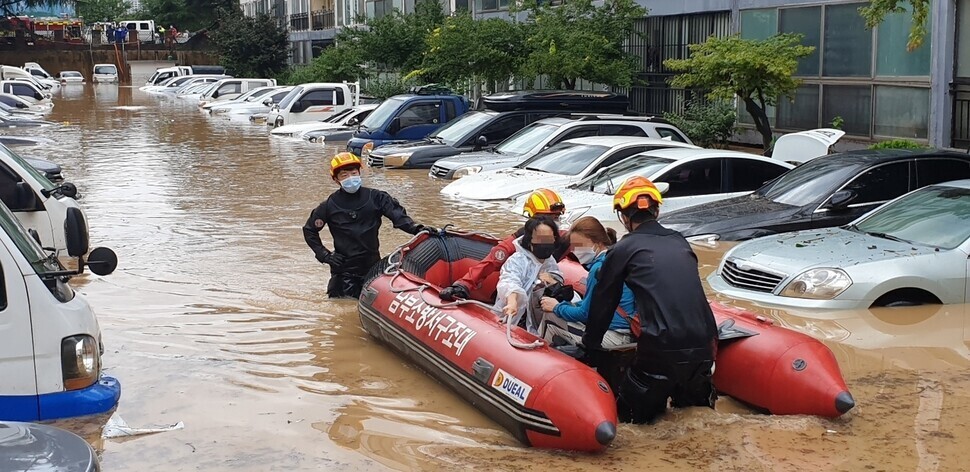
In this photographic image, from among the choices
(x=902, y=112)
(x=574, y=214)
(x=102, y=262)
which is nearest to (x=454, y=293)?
(x=102, y=262)

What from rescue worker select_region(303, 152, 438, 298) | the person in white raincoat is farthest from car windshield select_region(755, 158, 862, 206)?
the person in white raincoat

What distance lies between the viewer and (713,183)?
14.4 metres

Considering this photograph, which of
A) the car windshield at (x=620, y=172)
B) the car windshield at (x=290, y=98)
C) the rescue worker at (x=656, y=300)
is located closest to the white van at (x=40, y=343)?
the rescue worker at (x=656, y=300)

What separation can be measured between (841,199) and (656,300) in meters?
6.45

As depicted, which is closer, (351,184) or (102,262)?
(102,262)

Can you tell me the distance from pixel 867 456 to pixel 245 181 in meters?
17.0

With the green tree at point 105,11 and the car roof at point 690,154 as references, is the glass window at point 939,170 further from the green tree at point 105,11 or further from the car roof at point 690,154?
the green tree at point 105,11

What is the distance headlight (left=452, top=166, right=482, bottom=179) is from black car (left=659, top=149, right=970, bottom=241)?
6.33m

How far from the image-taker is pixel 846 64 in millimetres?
22359

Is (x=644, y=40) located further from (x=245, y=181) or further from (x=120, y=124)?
(x=120, y=124)

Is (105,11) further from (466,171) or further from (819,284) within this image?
(819,284)

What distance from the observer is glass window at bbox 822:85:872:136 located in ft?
71.8

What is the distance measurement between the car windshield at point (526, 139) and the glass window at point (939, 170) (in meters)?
7.39

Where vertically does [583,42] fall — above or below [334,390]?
above
